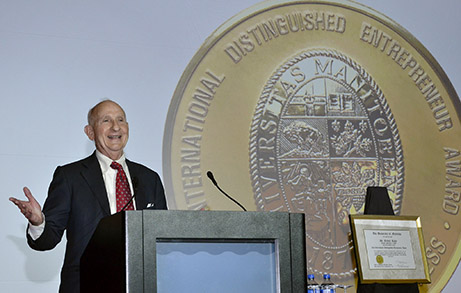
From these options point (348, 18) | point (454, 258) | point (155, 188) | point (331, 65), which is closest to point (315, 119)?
point (331, 65)

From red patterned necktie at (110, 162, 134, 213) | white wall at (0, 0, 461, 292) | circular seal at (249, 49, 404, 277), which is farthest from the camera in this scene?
circular seal at (249, 49, 404, 277)

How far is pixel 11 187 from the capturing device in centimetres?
340

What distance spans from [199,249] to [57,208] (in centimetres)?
132

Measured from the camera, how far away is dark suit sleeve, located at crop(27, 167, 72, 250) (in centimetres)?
266

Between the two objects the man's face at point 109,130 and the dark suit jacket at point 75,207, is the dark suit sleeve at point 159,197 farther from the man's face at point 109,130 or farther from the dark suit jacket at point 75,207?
the man's face at point 109,130

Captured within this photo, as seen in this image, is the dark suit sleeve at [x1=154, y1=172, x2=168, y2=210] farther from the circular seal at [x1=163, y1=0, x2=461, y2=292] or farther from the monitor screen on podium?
the monitor screen on podium

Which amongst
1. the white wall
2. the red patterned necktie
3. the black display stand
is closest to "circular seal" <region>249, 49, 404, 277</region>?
the black display stand

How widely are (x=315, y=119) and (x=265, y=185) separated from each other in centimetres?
52

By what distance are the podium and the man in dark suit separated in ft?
3.23

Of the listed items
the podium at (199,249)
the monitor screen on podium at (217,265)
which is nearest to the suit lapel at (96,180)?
the podium at (199,249)

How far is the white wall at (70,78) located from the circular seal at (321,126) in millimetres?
123

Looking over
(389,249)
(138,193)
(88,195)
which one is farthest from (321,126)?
(88,195)

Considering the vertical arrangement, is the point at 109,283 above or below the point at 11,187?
below

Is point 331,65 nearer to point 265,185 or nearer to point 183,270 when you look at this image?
point 265,185
